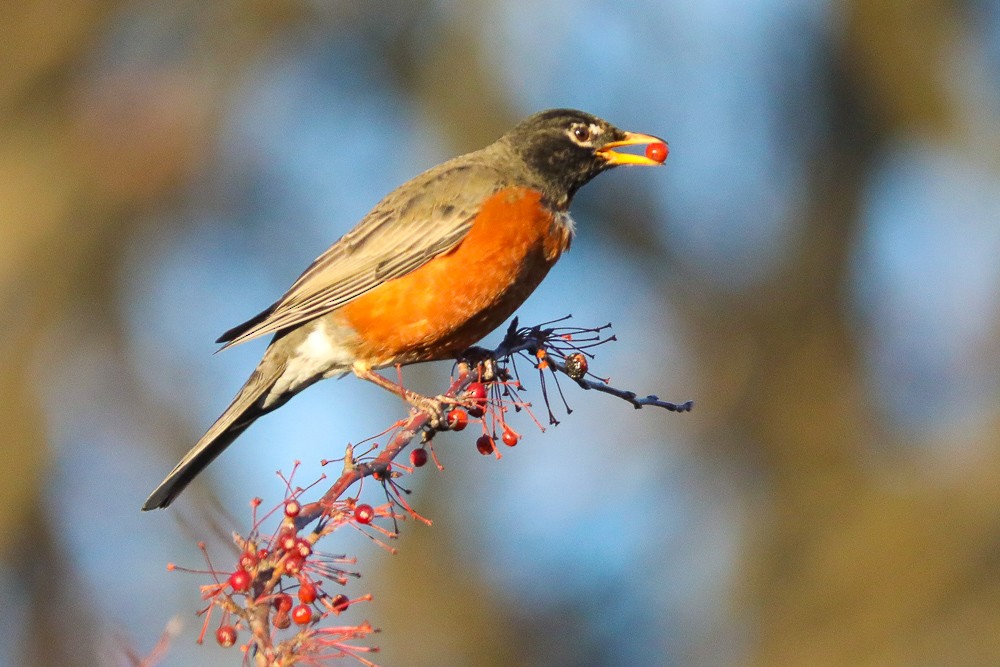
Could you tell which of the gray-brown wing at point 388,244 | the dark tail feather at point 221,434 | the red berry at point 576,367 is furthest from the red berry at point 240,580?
the gray-brown wing at point 388,244

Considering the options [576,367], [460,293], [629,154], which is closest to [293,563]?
[576,367]

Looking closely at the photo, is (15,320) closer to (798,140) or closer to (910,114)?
(798,140)

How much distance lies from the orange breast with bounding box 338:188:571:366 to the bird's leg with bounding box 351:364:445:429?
0.06 m

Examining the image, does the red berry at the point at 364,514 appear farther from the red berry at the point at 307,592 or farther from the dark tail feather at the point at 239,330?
the dark tail feather at the point at 239,330

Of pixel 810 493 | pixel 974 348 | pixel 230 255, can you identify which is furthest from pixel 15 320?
pixel 974 348

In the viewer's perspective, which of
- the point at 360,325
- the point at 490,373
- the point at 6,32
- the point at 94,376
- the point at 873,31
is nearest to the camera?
the point at 490,373

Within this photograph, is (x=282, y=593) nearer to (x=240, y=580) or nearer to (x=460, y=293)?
(x=240, y=580)

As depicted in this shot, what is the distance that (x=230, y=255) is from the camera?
11.4 metres

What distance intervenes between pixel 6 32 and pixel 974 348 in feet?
30.3

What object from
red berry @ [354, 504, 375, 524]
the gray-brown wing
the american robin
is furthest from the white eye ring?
red berry @ [354, 504, 375, 524]

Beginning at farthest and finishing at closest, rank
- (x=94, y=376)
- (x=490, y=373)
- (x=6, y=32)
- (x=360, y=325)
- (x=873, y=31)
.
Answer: (x=873, y=31) → (x=94, y=376) → (x=6, y=32) → (x=360, y=325) → (x=490, y=373)

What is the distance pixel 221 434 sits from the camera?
14.0ft

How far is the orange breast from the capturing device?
4.52 metres

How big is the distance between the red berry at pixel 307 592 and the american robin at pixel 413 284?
7.13 ft
